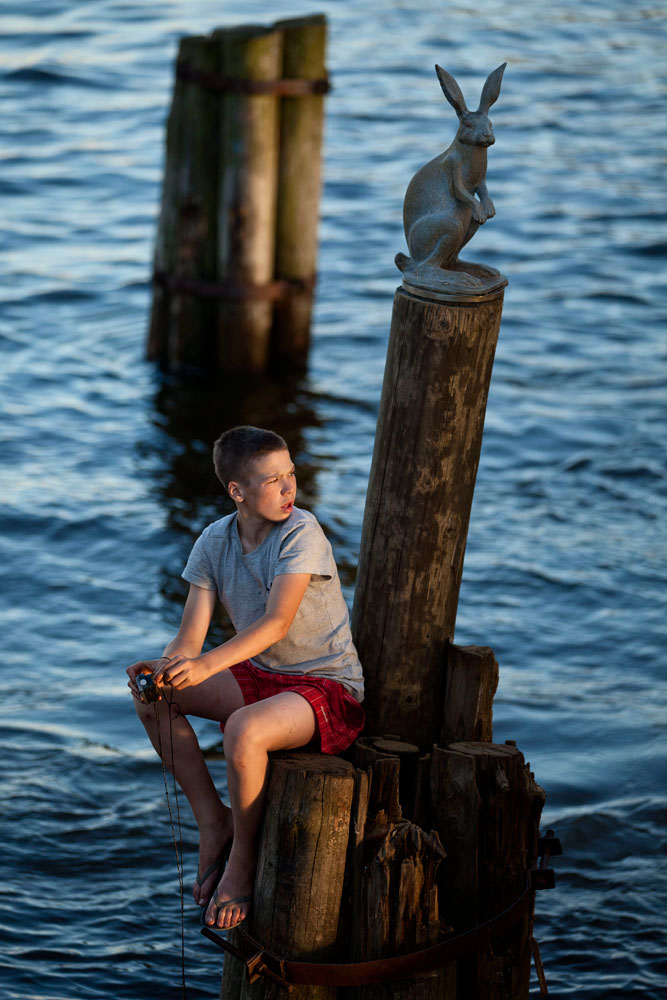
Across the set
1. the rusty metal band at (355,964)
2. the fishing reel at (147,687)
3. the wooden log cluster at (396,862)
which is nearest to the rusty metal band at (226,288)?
the wooden log cluster at (396,862)

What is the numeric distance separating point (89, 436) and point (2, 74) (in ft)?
29.4

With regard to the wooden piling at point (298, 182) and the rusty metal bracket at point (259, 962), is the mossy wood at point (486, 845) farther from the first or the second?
the wooden piling at point (298, 182)

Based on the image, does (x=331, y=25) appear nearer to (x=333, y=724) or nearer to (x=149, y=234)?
(x=149, y=234)

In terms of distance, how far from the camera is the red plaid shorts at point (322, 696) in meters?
3.80

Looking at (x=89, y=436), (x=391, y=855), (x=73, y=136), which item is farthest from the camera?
(x=73, y=136)

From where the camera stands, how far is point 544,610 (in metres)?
7.59

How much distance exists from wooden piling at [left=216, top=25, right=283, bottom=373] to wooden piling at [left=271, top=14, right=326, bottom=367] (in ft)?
0.28

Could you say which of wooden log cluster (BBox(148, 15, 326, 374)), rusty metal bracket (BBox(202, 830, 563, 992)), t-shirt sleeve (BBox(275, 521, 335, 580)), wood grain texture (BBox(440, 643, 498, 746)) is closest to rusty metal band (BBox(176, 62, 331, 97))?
wooden log cluster (BBox(148, 15, 326, 374))

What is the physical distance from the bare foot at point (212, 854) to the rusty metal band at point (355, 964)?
0.19 metres

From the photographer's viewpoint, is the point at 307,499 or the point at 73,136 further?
the point at 73,136

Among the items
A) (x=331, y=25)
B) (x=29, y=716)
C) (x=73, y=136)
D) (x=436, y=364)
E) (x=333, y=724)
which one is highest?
(x=331, y=25)

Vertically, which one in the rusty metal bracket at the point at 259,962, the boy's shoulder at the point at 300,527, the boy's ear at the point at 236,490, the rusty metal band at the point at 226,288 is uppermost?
the rusty metal band at the point at 226,288

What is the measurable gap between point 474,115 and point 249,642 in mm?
1595

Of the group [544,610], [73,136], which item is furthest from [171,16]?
[544,610]
